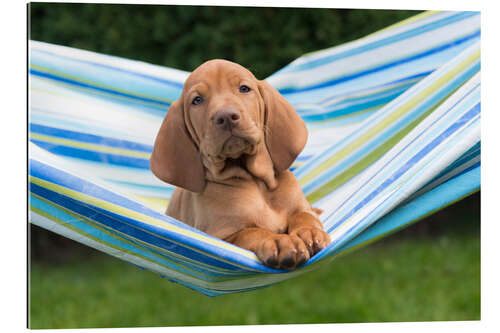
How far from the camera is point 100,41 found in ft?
11.8

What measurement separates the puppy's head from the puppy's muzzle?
2cm

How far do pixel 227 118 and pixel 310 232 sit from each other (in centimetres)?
43

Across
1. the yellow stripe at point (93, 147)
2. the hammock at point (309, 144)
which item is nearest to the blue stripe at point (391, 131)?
Answer: the hammock at point (309, 144)

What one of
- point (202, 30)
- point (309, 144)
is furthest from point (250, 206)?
point (202, 30)

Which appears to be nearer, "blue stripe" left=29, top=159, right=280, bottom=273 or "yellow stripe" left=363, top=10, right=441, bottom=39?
"blue stripe" left=29, top=159, right=280, bottom=273

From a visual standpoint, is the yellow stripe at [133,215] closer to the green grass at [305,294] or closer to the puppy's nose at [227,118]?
the puppy's nose at [227,118]

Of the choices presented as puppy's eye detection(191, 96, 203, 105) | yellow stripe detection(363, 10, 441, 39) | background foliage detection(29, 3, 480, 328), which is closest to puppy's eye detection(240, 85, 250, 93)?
puppy's eye detection(191, 96, 203, 105)

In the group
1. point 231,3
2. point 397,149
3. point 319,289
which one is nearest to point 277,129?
point 397,149

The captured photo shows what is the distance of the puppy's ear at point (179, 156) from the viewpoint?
6.60 ft

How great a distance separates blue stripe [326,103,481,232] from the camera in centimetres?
196

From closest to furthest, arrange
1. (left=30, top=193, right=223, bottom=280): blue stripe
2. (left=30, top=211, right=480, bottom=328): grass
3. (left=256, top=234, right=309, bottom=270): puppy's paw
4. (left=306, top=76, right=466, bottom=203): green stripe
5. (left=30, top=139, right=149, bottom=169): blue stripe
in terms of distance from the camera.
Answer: (left=256, top=234, right=309, bottom=270): puppy's paw < (left=30, top=193, right=223, bottom=280): blue stripe < (left=306, top=76, right=466, bottom=203): green stripe < (left=30, top=139, right=149, bottom=169): blue stripe < (left=30, top=211, right=480, bottom=328): grass

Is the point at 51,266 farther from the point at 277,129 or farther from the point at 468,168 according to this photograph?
the point at 468,168

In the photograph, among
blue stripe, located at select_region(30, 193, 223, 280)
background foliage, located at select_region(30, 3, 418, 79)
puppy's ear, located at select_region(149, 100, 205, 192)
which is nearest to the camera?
blue stripe, located at select_region(30, 193, 223, 280)

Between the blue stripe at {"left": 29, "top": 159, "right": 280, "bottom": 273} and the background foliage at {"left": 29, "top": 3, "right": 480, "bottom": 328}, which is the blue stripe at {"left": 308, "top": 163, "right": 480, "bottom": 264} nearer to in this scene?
the blue stripe at {"left": 29, "top": 159, "right": 280, "bottom": 273}
